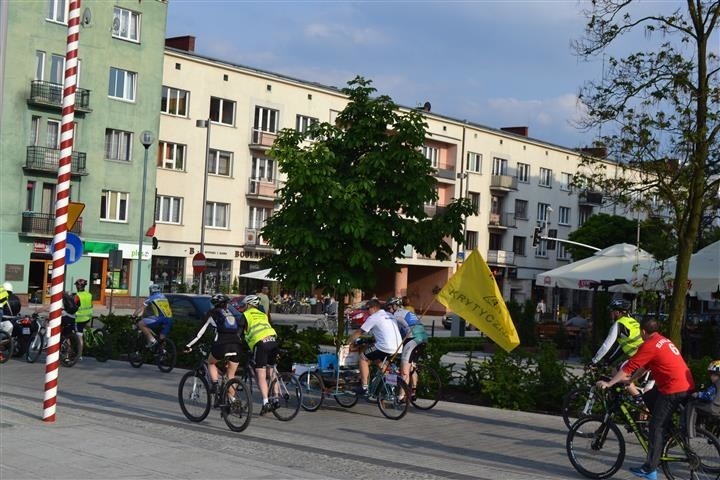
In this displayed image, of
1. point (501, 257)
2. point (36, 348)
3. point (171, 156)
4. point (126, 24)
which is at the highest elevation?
point (126, 24)

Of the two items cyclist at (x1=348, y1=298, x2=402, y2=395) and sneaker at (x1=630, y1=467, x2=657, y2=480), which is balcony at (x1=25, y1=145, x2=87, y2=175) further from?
sneaker at (x1=630, y1=467, x2=657, y2=480)

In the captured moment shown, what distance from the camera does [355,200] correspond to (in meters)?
18.8

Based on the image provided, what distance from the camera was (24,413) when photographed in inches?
513

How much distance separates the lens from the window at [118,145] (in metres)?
52.6

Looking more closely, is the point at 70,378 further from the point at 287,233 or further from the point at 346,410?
the point at 346,410

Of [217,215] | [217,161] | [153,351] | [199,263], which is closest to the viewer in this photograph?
[153,351]

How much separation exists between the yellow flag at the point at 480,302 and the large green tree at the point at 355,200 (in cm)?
325

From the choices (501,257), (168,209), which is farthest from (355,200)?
(501,257)

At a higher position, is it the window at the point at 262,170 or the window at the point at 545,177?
the window at the point at 545,177

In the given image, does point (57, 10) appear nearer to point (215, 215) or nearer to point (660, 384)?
point (215, 215)

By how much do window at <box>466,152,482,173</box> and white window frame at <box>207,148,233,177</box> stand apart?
875 inches

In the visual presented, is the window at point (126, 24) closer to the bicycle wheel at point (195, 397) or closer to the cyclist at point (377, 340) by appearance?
the cyclist at point (377, 340)

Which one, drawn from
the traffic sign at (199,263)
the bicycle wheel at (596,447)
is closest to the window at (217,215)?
the traffic sign at (199,263)

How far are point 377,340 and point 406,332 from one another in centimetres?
93
